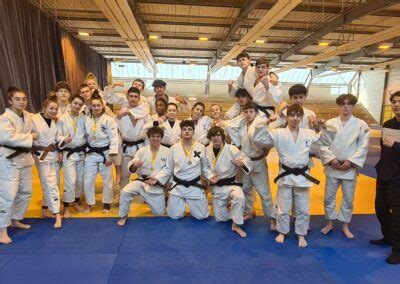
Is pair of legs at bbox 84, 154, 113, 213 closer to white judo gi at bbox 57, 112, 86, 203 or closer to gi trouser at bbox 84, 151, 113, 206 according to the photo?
gi trouser at bbox 84, 151, 113, 206

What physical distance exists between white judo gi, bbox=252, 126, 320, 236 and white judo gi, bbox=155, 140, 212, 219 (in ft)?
2.81

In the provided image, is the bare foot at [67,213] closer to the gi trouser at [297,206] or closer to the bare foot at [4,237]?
the bare foot at [4,237]

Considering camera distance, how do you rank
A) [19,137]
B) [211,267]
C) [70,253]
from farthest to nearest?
[19,137] < [70,253] < [211,267]

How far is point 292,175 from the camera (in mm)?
3070

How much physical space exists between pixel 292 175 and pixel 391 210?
3.55 feet

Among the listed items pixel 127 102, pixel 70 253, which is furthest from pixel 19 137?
pixel 127 102

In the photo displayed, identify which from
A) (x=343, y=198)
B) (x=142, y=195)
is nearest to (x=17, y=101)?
(x=142, y=195)

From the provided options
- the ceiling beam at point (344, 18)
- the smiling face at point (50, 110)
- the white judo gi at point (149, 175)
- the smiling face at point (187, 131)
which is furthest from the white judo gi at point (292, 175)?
the ceiling beam at point (344, 18)

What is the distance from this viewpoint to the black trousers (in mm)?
2795

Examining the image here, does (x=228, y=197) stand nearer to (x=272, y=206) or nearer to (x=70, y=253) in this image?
(x=272, y=206)

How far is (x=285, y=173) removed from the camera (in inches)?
122

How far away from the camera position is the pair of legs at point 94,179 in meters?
3.83

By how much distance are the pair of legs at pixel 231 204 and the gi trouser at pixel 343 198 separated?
1.00m

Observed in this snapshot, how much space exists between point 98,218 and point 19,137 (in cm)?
139
